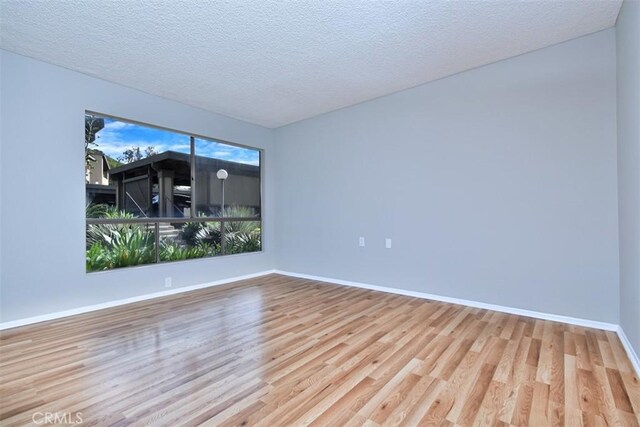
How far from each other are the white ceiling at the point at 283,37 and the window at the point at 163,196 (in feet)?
2.59

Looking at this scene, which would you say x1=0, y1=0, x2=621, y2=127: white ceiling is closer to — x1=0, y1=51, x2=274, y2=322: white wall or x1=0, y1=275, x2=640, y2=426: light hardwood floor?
x1=0, y1=51, x2=274, y2=322: white wall

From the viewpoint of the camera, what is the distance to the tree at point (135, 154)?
12.7ft

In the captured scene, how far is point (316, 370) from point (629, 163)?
2.80 metres

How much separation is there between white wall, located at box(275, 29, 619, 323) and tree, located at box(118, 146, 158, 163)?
252 cm

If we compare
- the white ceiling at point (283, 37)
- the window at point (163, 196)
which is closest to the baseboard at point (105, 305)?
the window at point (163, 196)

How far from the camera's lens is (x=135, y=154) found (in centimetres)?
397

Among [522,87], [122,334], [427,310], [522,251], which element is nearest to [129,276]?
[122,334]

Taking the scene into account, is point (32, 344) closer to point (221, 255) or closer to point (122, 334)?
point (122, 334)

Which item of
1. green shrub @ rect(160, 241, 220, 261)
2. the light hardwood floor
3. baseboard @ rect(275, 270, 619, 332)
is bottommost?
the light hardwood floor

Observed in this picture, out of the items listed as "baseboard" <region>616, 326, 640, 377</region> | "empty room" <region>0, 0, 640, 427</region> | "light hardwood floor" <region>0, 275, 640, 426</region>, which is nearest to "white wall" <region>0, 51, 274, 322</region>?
"empty room" <region>0, 0, 640, 427</region>

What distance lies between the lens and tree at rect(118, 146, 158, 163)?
152 inches

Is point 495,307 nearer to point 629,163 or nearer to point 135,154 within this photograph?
point 629,163

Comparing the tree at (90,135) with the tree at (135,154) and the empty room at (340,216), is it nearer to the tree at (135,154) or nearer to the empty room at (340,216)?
the empty room at (340,216)

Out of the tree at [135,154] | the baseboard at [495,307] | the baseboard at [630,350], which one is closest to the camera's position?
the baseboard at [630,350]
